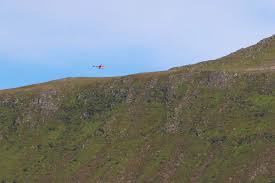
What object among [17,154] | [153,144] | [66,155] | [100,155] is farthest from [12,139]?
[153,144]

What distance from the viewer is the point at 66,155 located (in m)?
118

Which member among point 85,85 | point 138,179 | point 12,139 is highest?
point 85,85

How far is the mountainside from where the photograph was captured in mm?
102188

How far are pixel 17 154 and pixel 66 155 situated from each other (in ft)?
32.4

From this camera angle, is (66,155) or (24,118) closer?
(66,155)

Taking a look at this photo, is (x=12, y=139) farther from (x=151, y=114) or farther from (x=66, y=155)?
(x=151, y=114)

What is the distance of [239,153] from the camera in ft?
331

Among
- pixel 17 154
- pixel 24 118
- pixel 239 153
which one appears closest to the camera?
pixel 239 153

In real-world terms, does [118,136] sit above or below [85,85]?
below

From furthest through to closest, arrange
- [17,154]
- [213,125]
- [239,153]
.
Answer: [17,154], [213,125], [239,153]

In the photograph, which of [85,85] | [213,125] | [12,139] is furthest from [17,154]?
[213,125]

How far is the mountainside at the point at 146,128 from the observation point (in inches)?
4023

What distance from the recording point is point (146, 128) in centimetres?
11831

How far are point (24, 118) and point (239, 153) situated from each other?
51.1 metres
